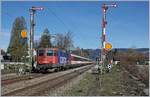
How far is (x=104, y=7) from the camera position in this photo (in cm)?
3778

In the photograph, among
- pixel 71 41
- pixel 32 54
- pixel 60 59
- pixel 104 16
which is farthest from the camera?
pixel 71 41

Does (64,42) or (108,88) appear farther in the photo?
(64,42)

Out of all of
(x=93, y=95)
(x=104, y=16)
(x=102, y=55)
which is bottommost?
(x=93, y=95)

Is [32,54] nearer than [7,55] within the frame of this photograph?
Yes

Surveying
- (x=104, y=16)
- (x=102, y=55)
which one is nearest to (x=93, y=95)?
(x=102, y=55)

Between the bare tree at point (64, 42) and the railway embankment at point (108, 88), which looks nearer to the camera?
the railway embankment at point (108, 88)

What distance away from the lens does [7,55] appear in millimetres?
96062

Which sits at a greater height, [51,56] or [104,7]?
[104,7]

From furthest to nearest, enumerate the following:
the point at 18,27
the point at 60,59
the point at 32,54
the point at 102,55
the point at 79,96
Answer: the point at 18,27 → the point at 60,59 → the point at 32,54 → the point at 102,55 → the point at 79,96

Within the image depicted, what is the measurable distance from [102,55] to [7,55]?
67569 millimetres

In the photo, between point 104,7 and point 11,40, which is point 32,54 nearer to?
point 104,7

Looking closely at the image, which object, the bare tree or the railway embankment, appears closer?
the railway embankment

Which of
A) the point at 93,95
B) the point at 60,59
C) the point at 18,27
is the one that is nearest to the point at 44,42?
the point at 18,27

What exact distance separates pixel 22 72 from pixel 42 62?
4.85 m
